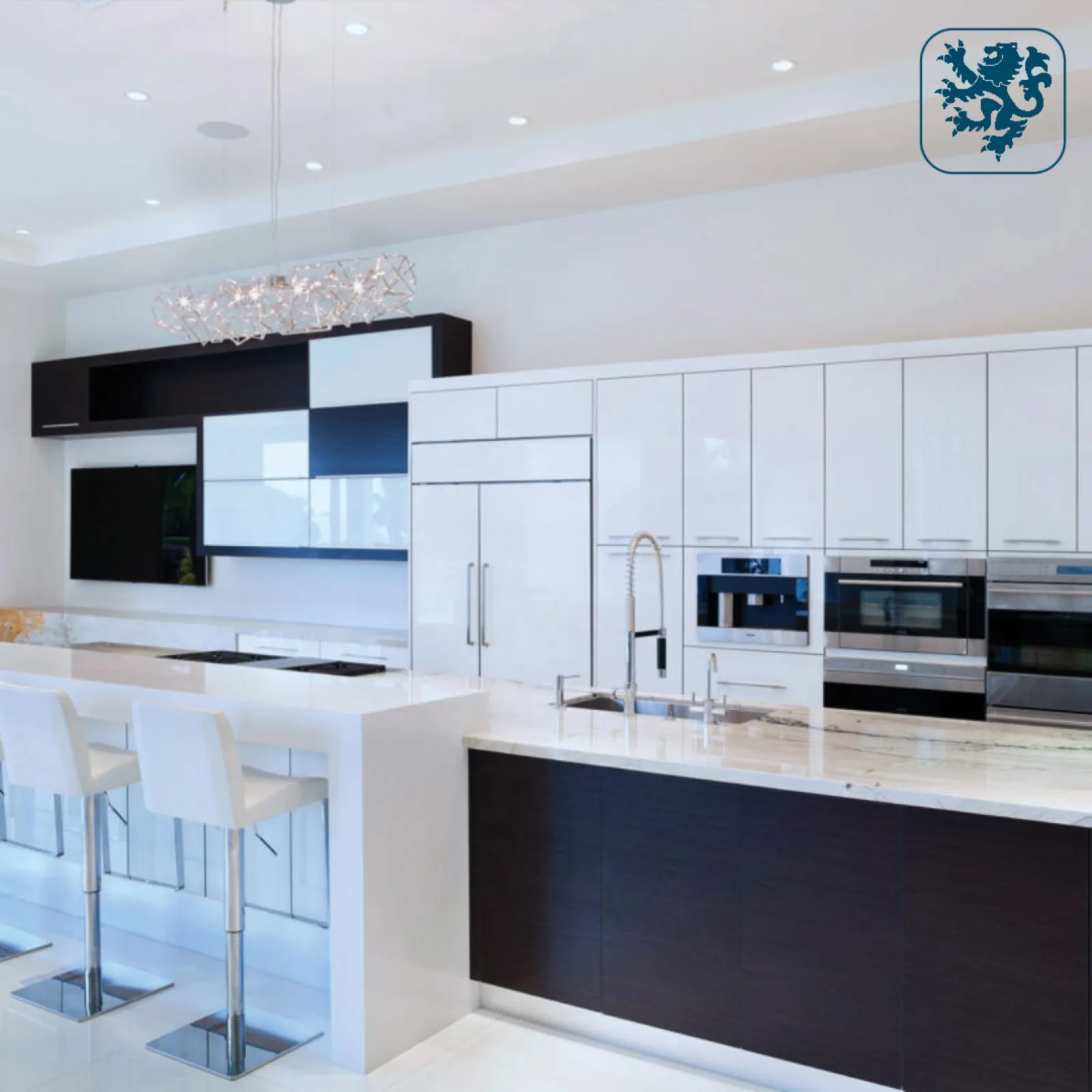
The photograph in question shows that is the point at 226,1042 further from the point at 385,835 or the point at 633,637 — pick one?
the point at 633,637

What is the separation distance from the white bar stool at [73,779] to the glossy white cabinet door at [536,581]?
201 centimetres

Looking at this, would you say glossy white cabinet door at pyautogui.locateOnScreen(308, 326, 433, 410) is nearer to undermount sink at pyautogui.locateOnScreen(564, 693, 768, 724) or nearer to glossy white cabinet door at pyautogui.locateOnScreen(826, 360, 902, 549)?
glossy white cabinet door at pyautogui.locateOnScreen(826, 360, 902, 549)

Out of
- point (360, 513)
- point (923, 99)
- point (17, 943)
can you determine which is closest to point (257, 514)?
point (360, 513)

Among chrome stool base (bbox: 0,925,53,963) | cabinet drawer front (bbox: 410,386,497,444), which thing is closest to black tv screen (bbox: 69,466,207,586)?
cabinet drawer front (bbox: 410,386,497,444)

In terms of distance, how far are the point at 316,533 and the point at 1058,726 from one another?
392 cm

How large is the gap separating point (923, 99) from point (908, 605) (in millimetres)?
1946

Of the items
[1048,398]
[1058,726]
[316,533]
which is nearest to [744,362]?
[1048,398]

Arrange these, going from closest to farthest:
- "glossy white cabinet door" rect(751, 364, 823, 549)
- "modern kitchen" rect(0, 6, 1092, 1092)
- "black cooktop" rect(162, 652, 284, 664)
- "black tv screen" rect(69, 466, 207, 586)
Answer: "modern kitchen" rect(0, 6, 1092, 1092) → "glossy white cabinet door" rect(751, 364, 823, 549) → "black cooktop" rect(162, 652, 284, 664) → "black tv screen" rect(69, 466, 207, 586)

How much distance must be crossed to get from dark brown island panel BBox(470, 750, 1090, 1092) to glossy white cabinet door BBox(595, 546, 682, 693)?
6.00ft

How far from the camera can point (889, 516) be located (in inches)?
172

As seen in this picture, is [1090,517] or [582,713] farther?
[1090,517]

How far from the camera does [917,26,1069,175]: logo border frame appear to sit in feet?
12.5

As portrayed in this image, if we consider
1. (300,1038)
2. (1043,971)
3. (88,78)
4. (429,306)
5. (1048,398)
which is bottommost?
(300,1038)

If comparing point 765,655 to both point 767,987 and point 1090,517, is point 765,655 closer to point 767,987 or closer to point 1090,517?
Answer: point 1090,517
